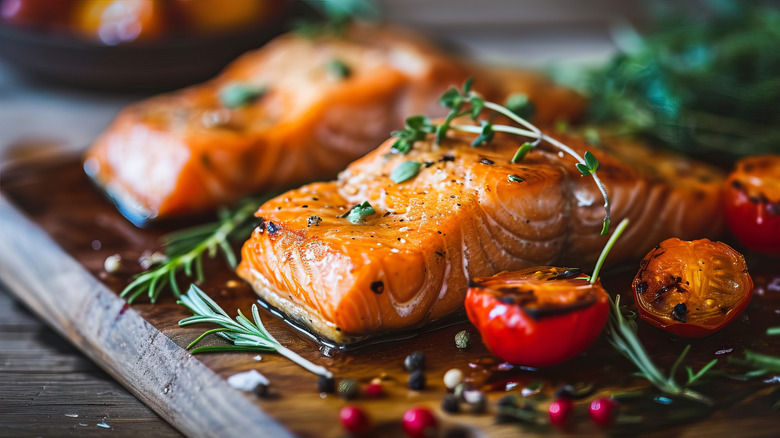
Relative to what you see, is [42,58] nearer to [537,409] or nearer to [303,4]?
[303,4]

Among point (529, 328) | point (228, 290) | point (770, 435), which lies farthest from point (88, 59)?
point (770, 435)

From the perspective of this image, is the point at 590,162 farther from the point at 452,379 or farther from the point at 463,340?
the point at 452,379

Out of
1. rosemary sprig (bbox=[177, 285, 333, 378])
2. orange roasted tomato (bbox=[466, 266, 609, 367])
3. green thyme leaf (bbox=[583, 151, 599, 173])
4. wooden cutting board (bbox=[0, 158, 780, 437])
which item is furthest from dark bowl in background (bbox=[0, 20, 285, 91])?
orange roasted tomato (bbox=[466, 266, 609, 367])

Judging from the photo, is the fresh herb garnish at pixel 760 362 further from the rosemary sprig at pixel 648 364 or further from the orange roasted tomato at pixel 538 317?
the orange roasted tomato at pixel 538 317

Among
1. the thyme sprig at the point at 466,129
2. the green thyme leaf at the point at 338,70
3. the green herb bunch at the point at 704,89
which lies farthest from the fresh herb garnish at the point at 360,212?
the green herb bunch at the point at 704,89

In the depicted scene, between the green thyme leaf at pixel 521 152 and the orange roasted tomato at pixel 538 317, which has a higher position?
the green thyme leaf at pixel 521 152

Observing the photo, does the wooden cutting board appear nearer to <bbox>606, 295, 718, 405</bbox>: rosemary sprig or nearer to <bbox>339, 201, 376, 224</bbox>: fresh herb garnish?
<bbox>606, 295, 718, 405</bbox>: rosemary sprig

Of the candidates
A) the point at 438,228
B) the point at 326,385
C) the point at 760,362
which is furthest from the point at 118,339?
the point at 760,362
